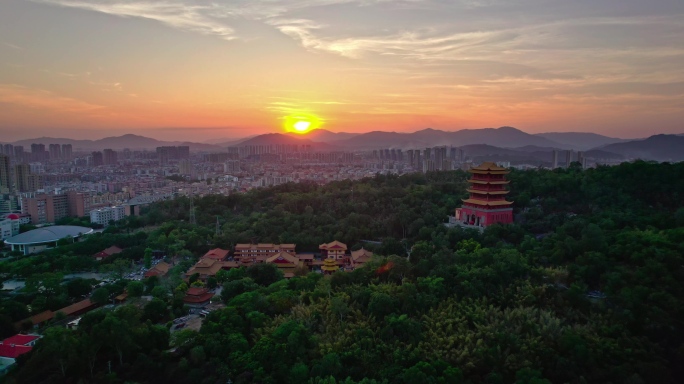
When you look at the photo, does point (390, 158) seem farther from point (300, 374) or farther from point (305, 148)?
point (300, 374)

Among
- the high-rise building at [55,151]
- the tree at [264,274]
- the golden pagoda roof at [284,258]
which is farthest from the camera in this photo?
the high-rise building at [55,151]

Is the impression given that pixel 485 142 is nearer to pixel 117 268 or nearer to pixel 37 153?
pixel 37 153

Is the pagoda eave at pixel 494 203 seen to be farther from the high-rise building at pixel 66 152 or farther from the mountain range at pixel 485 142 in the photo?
the high-rise building at pixel 66 152

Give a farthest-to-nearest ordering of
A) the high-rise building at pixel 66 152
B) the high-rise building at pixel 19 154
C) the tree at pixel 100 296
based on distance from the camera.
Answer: the high-rise building at pixel 66 152, the high-rise building at pixel 19 154, the tree at pixel 100 296

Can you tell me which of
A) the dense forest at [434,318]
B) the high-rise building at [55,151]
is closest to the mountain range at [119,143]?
the high-rise building at [55,151]

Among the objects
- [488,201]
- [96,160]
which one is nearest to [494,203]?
[488,201]

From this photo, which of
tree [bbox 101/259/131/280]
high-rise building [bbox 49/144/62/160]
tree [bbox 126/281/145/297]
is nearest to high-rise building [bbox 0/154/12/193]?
tree [bbox 101/259/131/280]

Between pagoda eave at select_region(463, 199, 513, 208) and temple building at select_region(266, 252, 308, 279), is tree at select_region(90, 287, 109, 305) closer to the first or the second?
temple building at select_region(266, 252, 308, 279)
